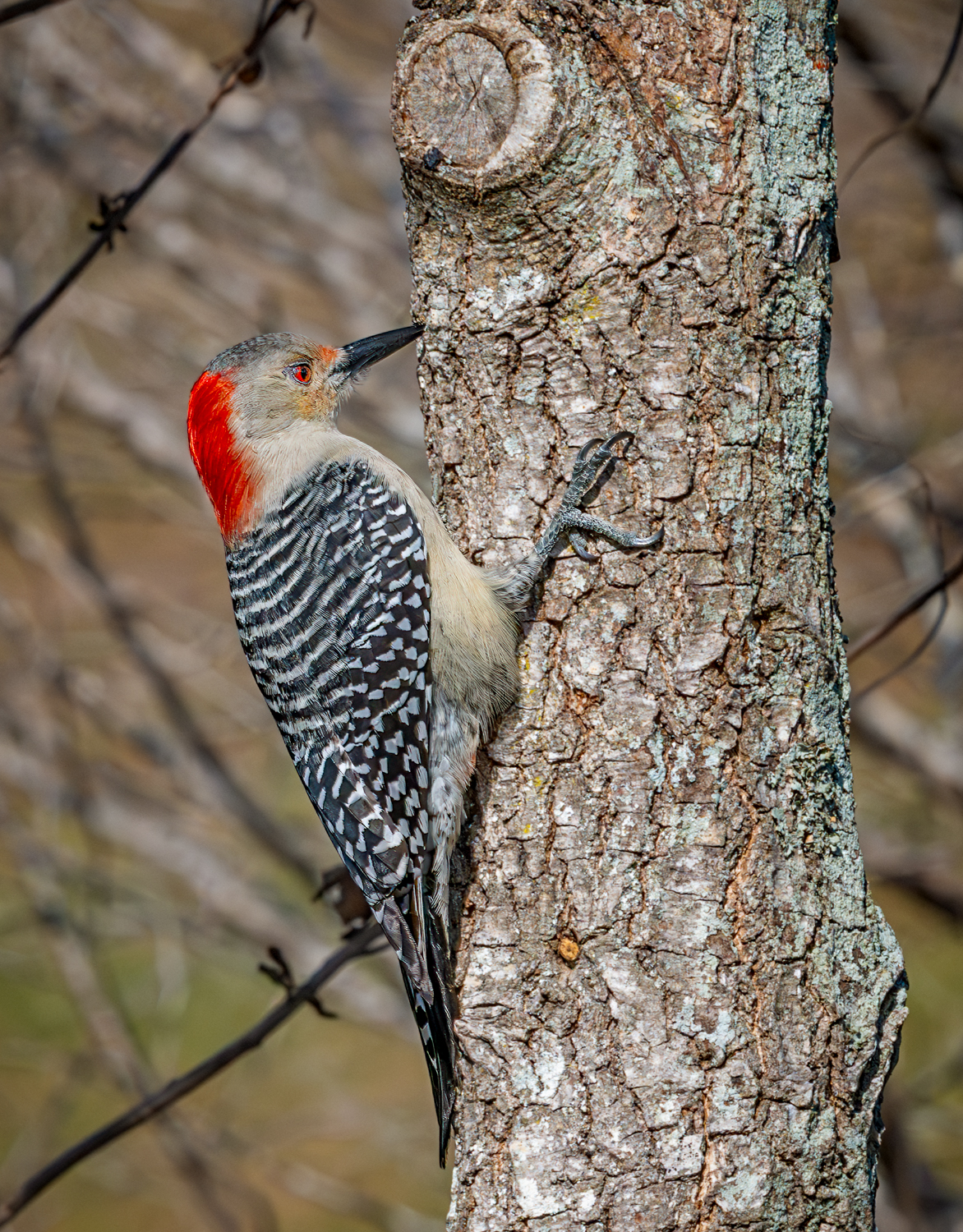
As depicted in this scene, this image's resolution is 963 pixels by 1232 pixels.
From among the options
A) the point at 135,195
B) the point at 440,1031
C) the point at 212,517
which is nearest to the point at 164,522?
the point at 212,517

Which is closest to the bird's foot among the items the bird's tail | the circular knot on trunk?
the circular knot on trunk

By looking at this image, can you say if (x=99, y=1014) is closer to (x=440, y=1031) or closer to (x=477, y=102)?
(x=440, y=1031)

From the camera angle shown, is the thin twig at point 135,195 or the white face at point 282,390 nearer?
the thin twig at point 135,195

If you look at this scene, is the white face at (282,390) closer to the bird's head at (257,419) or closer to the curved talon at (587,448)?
the bird's head at (257,419)

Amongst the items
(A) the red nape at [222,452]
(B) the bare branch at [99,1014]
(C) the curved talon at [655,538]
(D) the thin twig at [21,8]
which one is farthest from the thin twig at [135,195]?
(B) the bare branch at [99,1014]

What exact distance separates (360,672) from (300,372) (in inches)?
40.2

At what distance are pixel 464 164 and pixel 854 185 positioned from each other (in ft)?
14.4

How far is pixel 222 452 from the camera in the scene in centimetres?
311

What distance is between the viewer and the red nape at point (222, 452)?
3084mm

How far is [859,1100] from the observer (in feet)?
6.46

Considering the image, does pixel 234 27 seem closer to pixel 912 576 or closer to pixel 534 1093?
pixel 912 576

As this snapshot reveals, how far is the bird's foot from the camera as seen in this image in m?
2.07

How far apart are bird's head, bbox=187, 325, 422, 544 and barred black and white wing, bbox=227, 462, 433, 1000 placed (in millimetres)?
219

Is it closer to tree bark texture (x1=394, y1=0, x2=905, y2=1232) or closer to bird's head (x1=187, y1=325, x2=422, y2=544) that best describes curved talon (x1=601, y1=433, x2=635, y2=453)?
tree bark texture (x1=394, y1=0, x2=905, y2=1232)
